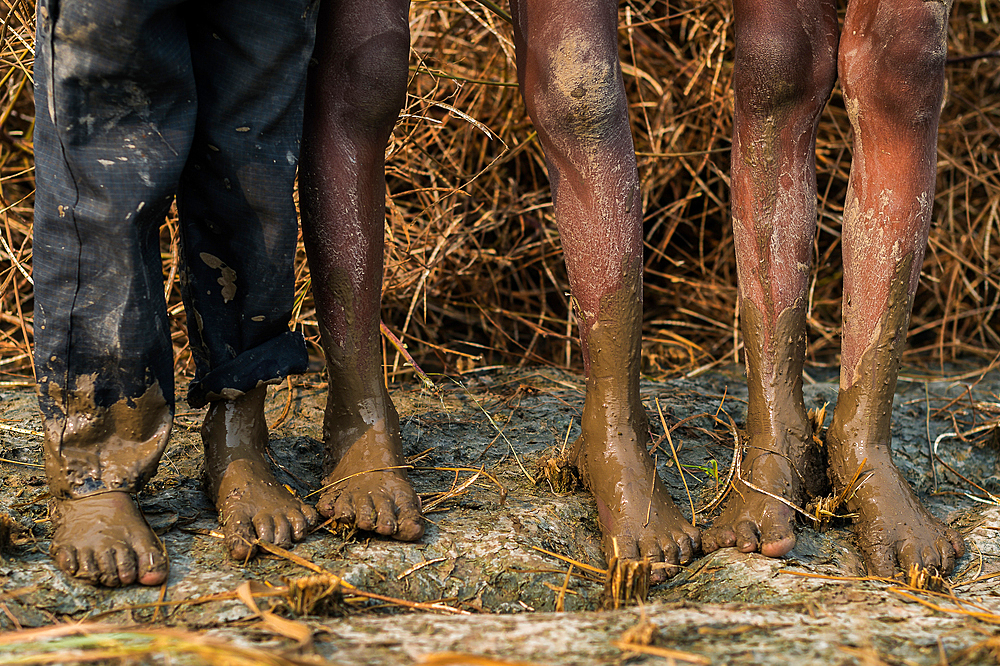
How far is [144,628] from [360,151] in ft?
2.90

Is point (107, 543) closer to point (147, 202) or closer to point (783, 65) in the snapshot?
point (147, 202)

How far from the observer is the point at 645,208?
3084 mm

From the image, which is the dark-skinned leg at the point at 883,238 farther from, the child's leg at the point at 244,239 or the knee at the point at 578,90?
the child's leg at the point at 244,239

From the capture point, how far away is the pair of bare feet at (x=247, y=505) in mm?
1230

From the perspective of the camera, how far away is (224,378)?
1.45 m

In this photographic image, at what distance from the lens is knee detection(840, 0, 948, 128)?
149cm

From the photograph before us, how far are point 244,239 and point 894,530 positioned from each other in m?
1.29

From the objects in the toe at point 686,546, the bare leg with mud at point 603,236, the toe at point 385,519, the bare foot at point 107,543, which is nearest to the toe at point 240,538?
the bare foot at point 107,543

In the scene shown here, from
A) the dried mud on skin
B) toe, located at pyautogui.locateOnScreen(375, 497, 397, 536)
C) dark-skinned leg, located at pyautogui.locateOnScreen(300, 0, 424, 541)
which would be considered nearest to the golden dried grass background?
the dried mud on skin

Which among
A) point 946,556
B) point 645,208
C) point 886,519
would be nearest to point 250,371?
point 886,519

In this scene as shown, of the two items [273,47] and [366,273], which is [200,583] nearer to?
[366,273]

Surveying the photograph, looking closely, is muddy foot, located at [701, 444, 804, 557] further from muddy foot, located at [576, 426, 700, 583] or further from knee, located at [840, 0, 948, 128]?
knee, located at [840, 0, 948, 128]

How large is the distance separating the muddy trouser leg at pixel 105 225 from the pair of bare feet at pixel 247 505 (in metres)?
0.07

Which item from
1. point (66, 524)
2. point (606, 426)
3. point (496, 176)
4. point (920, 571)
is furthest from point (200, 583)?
point (496, 176)
